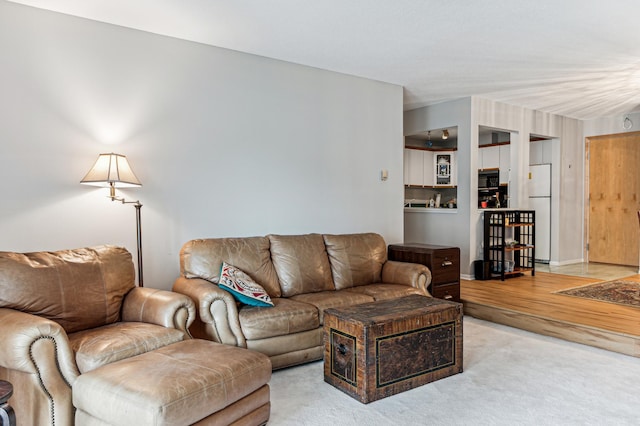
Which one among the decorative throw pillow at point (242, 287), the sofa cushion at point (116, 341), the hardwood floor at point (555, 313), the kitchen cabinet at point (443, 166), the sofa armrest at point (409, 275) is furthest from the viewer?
the kitchen cabinet at point (443, 166)

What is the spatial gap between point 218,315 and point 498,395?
1.89 m

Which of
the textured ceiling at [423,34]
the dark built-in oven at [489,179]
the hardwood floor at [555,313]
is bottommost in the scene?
the hardwood floor at [555,313]

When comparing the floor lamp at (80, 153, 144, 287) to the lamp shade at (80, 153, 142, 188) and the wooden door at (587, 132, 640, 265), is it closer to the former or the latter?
the lamp shade at (80, 153, 142, 188)

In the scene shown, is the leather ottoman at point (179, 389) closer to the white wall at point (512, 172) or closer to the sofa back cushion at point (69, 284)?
the sofa back cushion at point (69, 284)

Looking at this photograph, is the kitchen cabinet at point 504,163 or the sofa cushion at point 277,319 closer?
the sofa cushion at point 277,319

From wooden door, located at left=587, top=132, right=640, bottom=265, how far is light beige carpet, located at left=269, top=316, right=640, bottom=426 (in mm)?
4791

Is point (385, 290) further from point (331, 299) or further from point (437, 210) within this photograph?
point (437, 210)

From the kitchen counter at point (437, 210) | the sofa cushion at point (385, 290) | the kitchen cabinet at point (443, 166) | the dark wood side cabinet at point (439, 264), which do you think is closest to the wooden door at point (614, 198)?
the kitchen cabinet at point (443, 166)

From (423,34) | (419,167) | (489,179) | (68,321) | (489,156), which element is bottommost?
(68,321)

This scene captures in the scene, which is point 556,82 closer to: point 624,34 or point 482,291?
point 624,34

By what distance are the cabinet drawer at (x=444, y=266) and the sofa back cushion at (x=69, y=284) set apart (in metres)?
2.82

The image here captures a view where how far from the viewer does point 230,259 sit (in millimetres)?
3596

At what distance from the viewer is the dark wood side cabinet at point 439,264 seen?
4.46 metres

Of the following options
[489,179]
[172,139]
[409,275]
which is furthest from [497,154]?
[172,139]
